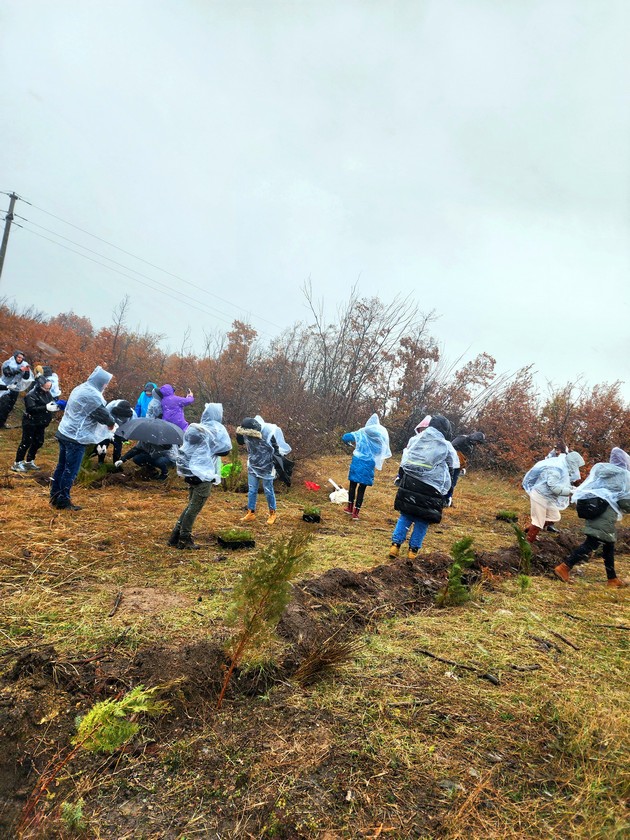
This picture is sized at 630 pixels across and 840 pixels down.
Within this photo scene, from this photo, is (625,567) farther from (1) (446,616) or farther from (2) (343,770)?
(2) (343,770)

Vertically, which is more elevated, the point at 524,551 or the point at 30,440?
the point at 524,551

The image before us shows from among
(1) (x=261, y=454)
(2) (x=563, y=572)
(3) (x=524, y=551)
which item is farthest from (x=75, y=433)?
(2) (x=563, y=572)

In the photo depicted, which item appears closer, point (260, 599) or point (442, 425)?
point (260, 599)

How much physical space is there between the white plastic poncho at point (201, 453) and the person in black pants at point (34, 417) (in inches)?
172

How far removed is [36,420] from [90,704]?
7.12m

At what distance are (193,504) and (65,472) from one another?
7.27 feet

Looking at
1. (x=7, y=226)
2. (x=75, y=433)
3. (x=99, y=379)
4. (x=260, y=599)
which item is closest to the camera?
(x=260, y=599)

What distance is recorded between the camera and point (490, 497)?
1360 cm

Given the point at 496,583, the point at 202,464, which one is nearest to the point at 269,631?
the point at 202,464

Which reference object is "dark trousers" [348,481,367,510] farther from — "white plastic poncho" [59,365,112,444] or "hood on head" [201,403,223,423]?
"white plastic poncho" [59,365,112,444]

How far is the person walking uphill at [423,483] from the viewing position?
5.61 m

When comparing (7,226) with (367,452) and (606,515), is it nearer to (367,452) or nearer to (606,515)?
(367,452)

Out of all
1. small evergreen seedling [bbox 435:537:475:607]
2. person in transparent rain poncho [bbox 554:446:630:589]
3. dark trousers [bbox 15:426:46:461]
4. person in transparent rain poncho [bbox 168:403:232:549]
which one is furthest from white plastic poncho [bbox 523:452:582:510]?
dark trousers [bbox 15:426:46:461]

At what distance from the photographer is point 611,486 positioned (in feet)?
19.2
